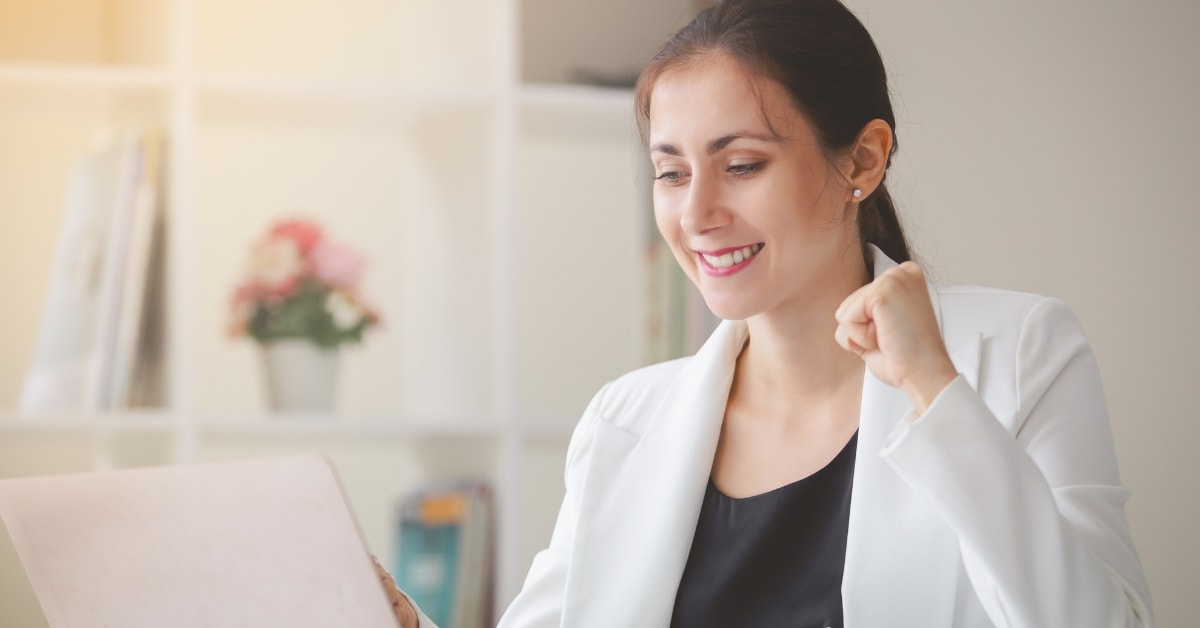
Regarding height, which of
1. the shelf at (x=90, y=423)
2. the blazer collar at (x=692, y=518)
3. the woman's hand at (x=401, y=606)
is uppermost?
the blazer collar at (x=692, y=518)

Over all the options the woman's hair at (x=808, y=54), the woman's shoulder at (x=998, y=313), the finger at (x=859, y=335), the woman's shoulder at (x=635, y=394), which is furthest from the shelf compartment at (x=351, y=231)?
the finger at (x=859, y=335)

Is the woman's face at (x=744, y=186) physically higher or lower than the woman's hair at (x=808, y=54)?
lower

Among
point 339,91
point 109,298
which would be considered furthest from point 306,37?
point 109,298

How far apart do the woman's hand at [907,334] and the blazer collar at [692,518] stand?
19 cm

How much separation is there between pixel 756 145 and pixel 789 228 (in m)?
0.09

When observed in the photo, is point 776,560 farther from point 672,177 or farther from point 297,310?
point 297,310

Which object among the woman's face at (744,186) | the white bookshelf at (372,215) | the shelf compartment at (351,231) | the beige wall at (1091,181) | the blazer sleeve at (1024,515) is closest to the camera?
the blazer sleeve at (1024,515)

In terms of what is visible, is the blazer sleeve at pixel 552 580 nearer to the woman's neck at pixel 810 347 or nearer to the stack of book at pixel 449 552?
the woman's neck at pixel 810 347

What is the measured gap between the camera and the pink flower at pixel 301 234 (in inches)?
89.4

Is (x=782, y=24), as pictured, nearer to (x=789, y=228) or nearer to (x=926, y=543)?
(x=789, y=228)

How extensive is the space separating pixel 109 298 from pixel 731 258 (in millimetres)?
1272

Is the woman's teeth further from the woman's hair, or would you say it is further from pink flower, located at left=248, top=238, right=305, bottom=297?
pink flower, located at left=248, top=238, right=305, bottom=297

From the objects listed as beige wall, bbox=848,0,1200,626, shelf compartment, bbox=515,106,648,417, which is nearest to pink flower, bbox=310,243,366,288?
shelf compartment, bbox=515,106,648,417

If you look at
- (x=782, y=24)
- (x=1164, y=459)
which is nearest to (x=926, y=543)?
(x=782, y=24)
